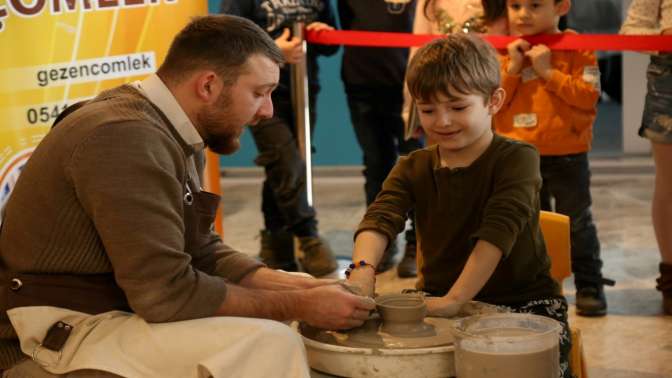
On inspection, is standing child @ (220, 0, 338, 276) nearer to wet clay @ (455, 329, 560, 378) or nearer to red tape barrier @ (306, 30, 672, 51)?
red tape barrier @ (306, 30, 672, 51)

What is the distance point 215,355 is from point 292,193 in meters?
2.75

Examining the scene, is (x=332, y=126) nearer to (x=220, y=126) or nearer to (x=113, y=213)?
(x=220, y=126)

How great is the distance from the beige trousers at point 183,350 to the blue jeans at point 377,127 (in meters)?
2.73

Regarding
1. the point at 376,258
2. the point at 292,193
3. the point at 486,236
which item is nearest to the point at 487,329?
the point at 486,236

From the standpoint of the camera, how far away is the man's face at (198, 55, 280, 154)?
96.7 inches

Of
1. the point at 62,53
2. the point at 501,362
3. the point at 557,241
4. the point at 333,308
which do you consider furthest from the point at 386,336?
the point at 62,53

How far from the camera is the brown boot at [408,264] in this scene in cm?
480

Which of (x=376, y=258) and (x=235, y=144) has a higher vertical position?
(x=235, y=144)

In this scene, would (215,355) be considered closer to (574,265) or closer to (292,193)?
(574,265)

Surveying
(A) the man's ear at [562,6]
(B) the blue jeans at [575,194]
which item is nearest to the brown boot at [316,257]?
(B) the blue jeans at [575,194]

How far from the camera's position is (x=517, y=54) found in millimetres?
3979

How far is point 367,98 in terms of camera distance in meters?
4.96

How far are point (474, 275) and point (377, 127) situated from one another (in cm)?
252

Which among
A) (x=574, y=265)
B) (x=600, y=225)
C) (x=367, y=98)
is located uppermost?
(x=367, y=98)
